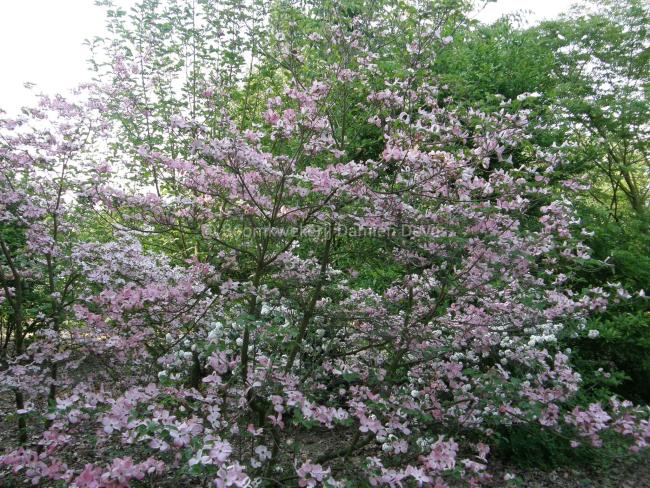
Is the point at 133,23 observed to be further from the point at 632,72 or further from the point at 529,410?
the point at 632,72

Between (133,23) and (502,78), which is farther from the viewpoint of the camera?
(502,78)

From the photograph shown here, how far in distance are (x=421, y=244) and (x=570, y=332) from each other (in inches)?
50.7

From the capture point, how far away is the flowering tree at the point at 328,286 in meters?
2.27

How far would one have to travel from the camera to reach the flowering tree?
2271mm

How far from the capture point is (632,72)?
797 centimetres

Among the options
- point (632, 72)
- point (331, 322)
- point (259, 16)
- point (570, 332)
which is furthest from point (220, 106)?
point (632, 72)

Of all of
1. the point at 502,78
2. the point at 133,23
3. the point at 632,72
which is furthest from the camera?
the point at 632,72

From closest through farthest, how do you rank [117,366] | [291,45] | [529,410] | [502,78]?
[529,410]
[117,366]
[291,45]
[502,78]

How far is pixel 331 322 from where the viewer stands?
117 inches

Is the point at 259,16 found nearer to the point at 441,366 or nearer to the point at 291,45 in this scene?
the point at 291,45

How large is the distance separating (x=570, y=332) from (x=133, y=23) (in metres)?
4.85

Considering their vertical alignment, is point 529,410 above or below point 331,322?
below

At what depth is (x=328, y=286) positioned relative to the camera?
10.7 feet

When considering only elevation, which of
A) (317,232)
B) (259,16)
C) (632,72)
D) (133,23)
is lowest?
(317,232)
